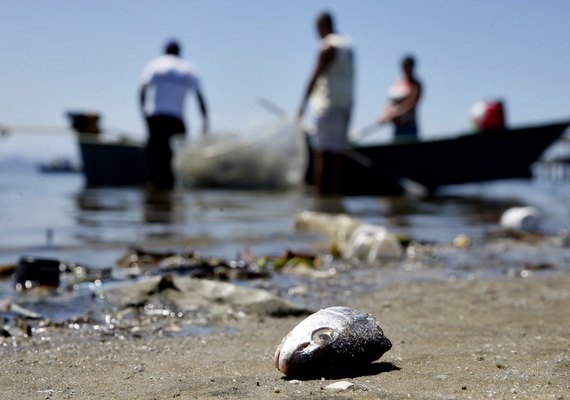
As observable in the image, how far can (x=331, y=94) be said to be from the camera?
10578 mm

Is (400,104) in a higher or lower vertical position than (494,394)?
higher

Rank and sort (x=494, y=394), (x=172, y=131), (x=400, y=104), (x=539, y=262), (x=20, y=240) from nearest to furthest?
(x=494, y=394) < (x=539, y=262) < (x=20, y=240) < (x=172, y=131) < (x=400, y=104)

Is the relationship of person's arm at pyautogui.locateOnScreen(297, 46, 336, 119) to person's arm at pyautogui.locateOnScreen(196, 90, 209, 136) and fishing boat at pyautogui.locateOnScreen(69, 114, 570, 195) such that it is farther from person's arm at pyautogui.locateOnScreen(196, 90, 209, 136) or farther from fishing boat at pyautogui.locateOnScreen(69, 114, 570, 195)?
fishing boat at pyautogui.locateOnScreen(69, 114, 570, 195)

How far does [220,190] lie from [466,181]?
4.34m

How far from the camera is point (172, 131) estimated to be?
12.5 meters

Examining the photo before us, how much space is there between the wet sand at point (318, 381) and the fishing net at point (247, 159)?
970 cm

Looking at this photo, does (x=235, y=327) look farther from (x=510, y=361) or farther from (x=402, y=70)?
(x=402, y=70)

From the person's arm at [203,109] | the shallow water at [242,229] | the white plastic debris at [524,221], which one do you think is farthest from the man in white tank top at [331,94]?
the white plastic debris at [524,221]

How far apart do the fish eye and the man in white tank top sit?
820cm

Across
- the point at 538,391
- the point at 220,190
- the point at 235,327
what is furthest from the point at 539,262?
the point at 220,190

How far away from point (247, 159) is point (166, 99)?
2.49m

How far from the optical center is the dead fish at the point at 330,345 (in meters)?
2.28

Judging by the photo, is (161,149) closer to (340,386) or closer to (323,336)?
(323,336)

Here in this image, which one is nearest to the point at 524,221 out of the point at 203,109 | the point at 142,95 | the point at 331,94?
the point at 331,94
